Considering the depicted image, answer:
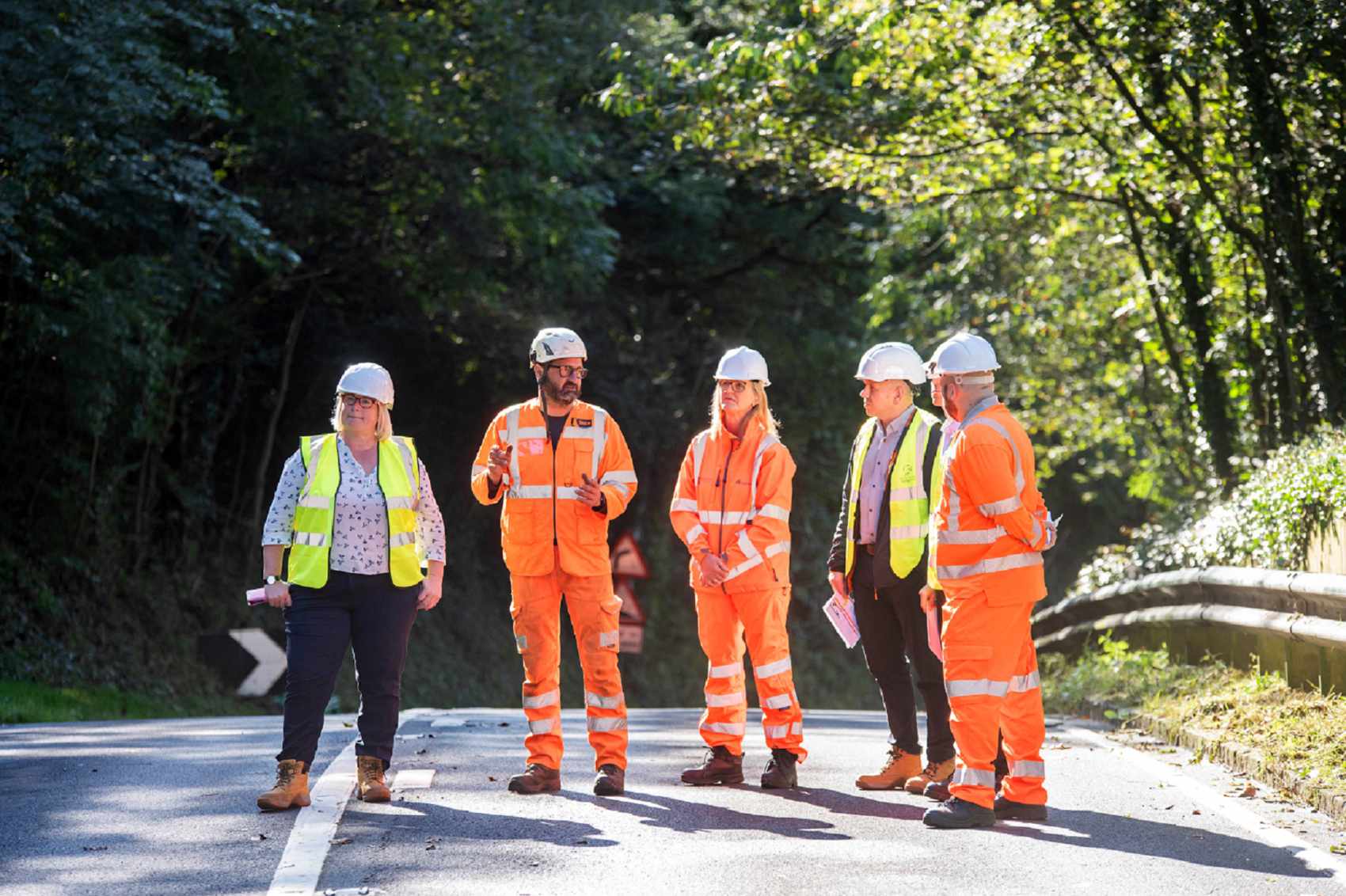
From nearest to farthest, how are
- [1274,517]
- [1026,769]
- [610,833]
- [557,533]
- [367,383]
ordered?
[610,833] < [1026,769] < [367,383] < [557,533] < [1274,517]

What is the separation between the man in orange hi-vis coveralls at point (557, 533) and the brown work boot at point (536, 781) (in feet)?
0.06

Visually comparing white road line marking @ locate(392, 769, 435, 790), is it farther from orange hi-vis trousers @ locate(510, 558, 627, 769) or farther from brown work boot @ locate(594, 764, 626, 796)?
brown work boot @ locate(594, 764, 626, 796)

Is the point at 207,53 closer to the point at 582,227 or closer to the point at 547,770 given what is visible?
the point at 582,227

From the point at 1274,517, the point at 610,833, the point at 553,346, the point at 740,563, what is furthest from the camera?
the point at 1274,517

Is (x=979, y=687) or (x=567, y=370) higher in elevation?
(x=567, y=370)

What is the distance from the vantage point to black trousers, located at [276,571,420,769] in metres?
8.41

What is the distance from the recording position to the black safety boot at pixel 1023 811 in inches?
319

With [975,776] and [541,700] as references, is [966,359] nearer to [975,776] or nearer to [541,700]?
[975,776]

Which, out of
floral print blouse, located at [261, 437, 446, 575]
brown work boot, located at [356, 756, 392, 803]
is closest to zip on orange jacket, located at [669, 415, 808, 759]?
floral print blouse, located at [261, 437, 446, 575]

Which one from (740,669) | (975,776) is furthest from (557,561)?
(975,776)

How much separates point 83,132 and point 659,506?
615 inches

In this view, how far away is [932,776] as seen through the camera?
8930 mm

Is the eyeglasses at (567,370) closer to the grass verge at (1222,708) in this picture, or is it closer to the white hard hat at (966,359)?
the white hard hat at (966,359)

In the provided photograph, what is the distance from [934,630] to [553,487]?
71.2 inches
